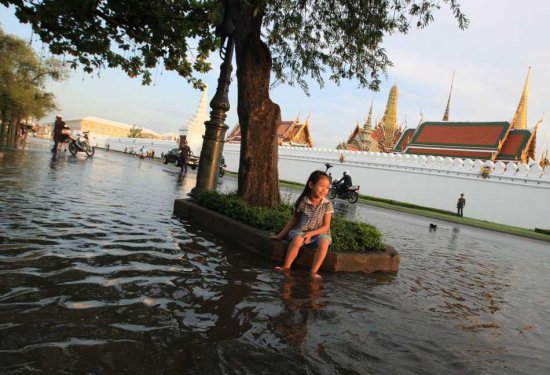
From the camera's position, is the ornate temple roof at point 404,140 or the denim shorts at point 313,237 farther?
the ornate temple roof at point 404,140

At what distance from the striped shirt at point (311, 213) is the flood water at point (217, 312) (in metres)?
0.54

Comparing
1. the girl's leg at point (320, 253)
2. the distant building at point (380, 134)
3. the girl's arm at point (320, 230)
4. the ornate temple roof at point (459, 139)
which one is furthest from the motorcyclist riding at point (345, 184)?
the distant building at point (380, 134)

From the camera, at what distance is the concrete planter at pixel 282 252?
15.8 feet

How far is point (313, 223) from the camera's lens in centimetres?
471

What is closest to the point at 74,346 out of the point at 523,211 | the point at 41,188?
the point at 41,188

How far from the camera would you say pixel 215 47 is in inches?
405

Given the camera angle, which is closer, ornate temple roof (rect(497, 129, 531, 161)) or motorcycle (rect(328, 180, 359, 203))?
motorcycle (rect(328, 180, 359, 203))

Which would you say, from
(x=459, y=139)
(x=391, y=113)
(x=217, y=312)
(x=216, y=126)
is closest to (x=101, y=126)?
(x=391, y=113)

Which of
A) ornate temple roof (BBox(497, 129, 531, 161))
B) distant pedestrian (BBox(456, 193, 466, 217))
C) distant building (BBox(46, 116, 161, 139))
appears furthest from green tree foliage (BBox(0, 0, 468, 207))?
distant building (BBox(46, 116, 161, 139))

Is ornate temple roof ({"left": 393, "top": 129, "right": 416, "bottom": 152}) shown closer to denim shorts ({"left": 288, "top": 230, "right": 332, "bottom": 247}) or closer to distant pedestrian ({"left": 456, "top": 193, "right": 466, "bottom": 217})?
distant pedestrian ({"left": 456, "top": 193, "right": 466, "bottom": 217})

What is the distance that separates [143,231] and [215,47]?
6370 mm

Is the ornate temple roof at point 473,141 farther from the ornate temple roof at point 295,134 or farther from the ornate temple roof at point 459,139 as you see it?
the ornate temple roof at point 295,134

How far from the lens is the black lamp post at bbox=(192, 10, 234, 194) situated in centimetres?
770

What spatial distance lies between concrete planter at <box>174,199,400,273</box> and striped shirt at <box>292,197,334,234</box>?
0.26m
